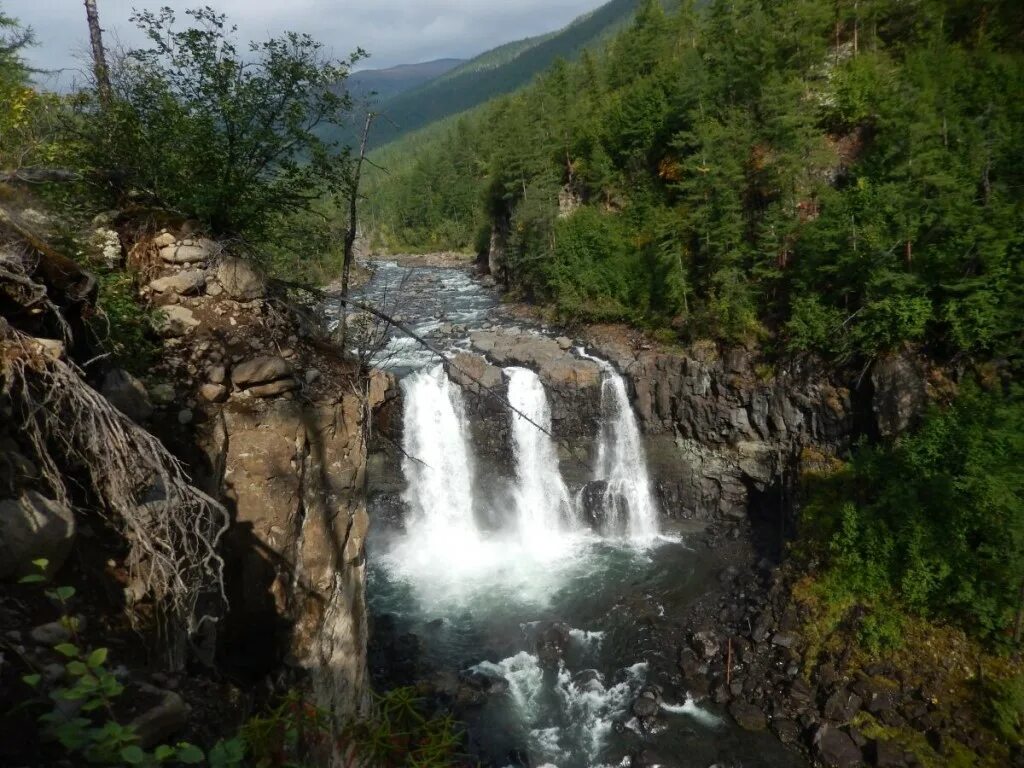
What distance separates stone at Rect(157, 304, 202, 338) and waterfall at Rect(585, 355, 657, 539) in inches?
714

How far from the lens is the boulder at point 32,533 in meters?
3.12

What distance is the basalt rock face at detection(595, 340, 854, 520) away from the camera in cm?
2067

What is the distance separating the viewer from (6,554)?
10.2ft

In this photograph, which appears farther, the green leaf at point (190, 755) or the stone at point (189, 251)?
the stone at point (189, 251)

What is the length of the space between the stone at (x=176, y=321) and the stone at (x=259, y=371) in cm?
68

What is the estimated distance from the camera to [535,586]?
1934 cm

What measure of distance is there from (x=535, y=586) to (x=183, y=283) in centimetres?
1550

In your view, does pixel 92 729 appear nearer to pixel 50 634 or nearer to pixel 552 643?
pixel 50 634

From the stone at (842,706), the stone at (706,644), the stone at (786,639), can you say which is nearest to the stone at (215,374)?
the stone at (706,644)

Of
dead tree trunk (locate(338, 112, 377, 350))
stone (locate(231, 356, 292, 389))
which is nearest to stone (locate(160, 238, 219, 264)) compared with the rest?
stone (locate(231, 356, 292, 389))

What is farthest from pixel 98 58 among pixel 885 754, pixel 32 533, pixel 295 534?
pixel 885 754

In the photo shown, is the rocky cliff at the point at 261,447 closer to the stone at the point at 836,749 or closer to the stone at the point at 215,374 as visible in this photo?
the stone at the point at 215,374

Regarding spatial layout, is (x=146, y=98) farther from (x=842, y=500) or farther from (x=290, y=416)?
(x=842, y=500)

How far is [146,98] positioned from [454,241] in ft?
217
